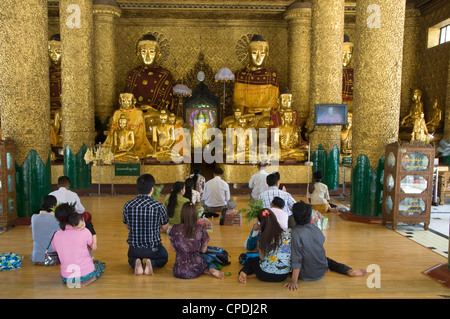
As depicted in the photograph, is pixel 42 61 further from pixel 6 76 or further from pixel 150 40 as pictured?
pixel 150 40

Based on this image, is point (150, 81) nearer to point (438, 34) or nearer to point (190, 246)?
point (438, 34)

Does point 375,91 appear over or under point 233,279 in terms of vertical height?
over

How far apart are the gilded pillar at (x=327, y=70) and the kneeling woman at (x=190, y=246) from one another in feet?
17.3

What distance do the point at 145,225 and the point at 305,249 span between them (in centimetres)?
150

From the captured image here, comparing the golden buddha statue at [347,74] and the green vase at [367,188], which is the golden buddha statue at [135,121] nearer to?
the green vase at [367,188]

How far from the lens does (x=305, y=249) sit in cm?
369

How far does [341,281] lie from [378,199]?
276cm

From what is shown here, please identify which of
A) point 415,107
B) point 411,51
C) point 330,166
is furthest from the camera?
point 411,51

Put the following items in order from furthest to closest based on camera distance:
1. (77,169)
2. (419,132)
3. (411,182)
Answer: (419,132) → (77,169) → (411,182)

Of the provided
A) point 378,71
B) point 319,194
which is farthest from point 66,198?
point 378,71

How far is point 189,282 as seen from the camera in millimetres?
3869

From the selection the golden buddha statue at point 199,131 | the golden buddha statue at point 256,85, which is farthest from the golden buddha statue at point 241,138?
the golden buddha statue at point 199,131

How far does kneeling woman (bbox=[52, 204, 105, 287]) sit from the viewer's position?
3.59 metres

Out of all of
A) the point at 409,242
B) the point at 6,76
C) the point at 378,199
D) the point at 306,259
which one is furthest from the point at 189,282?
the point at 6,76
